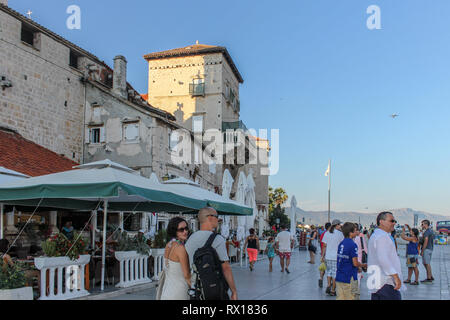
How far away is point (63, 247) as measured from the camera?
8383 mm

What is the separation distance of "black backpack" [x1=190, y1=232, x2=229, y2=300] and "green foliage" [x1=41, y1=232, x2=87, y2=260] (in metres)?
5.03

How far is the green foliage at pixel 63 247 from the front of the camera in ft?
26.6

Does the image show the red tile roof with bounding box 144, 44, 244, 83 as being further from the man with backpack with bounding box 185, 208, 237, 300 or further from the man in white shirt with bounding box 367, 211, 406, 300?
the man with backpack with bounding box 185, 208, 237, 300

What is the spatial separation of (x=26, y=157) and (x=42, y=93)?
4233 millimetres

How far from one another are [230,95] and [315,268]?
2192 cm

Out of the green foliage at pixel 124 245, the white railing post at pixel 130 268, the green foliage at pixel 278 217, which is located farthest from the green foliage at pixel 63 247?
the green foliage at pixel 278 217

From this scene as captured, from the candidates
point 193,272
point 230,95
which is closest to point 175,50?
point 230,95

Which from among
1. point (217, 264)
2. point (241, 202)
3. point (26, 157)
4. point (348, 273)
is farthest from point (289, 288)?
point (26, 157)

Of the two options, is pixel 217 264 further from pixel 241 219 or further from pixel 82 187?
pixel 241 219

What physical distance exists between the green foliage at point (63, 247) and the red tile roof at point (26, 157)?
6.63 meters

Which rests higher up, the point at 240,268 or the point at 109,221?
the point at 109,221

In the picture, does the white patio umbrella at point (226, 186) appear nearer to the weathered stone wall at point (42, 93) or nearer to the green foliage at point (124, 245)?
the green foliage at point (124, 245)

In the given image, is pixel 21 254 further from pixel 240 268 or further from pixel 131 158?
pixel 131 158
